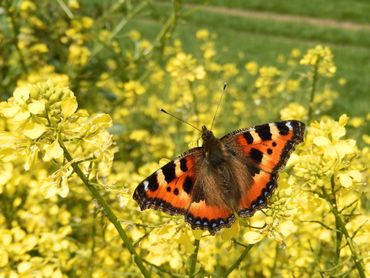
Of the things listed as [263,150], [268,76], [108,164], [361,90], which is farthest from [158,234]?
[361,90]

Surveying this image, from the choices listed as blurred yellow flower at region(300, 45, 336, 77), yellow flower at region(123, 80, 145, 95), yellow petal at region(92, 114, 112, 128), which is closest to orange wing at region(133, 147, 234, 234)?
yellow petal at region(92, 114, 112, 128)

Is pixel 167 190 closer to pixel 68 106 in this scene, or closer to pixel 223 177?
pixel 223 177

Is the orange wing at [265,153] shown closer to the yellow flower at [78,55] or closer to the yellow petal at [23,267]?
the yellow petal at [23,267]

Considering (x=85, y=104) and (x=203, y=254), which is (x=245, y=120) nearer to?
(x=85, y=104)

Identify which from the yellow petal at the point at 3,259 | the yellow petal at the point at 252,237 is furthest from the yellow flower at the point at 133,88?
the yellow petal at the point at 252,237

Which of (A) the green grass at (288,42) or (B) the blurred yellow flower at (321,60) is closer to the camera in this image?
(B) the blurred yellow flower at (321,60)

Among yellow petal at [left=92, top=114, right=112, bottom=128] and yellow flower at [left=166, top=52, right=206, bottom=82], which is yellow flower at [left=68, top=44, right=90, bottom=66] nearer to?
yellow flower at [left=166, top=52, right=206, bottom=82]
